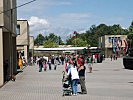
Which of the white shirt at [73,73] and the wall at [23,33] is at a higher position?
the wall at [23,33]

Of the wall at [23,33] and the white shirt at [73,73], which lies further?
the wall at [23,33]

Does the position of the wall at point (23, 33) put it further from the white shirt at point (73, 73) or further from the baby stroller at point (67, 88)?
the white shirt at point (73, 73)

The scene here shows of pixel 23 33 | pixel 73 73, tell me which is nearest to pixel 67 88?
pixel 73 73

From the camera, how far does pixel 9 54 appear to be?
91.1 ft

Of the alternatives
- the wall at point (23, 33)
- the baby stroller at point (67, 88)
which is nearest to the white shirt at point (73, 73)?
the baby stroller at point (67, 88)

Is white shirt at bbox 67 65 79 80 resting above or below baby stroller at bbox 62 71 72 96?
above

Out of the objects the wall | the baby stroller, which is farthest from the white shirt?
the wall

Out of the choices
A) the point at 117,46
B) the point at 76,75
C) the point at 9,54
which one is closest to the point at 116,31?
the point at 117,46

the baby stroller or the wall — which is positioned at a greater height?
the wall

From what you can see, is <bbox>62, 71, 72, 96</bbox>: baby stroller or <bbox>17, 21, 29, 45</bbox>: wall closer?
<bbox>62, 71, 72, 96</bbox>: baby stroller

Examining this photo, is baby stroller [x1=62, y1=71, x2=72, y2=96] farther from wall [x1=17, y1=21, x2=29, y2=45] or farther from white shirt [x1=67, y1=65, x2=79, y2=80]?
wall [x1=17, y1=21, x2=29, y2=45]

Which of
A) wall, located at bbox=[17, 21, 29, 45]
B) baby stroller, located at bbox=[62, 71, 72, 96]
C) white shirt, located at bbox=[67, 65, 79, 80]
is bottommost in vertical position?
baby stroller, located at bbox=[62, 71, 72, 96]

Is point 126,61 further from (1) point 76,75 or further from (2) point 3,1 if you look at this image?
(1) point 76,75

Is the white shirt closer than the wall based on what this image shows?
Yes
